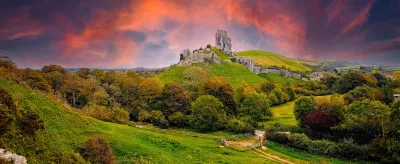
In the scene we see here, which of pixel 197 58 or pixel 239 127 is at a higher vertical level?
pixel 197 58

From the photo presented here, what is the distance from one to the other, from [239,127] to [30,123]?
1772 inches

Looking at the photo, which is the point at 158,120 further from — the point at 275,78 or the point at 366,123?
the point at 275,78

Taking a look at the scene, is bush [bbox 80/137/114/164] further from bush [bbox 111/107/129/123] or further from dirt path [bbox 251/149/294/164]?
dirt path [bbox 251/149/294/164]

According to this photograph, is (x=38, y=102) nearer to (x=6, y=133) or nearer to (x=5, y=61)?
(x=6, y=133)

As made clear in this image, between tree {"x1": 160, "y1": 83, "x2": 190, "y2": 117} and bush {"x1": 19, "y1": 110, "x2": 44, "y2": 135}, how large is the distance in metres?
50.7

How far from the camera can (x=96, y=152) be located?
75.6ft

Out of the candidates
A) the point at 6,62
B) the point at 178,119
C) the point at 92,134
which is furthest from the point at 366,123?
the point at 6,62

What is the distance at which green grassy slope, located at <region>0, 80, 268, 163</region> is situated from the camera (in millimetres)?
23569

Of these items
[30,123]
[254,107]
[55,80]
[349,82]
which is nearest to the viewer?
[30,123]

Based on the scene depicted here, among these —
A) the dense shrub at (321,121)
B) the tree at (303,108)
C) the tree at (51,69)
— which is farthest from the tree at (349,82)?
the tree at (51,69)

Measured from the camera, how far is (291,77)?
196 metres

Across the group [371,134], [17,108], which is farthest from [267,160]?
[17,108]

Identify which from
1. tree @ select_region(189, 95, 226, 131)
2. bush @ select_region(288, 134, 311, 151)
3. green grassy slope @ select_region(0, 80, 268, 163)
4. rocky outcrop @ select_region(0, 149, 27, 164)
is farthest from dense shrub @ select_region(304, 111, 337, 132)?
rocky outcrop @ select_region(0, 149, 27, 164)

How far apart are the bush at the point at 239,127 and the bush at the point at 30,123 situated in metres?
43.7
